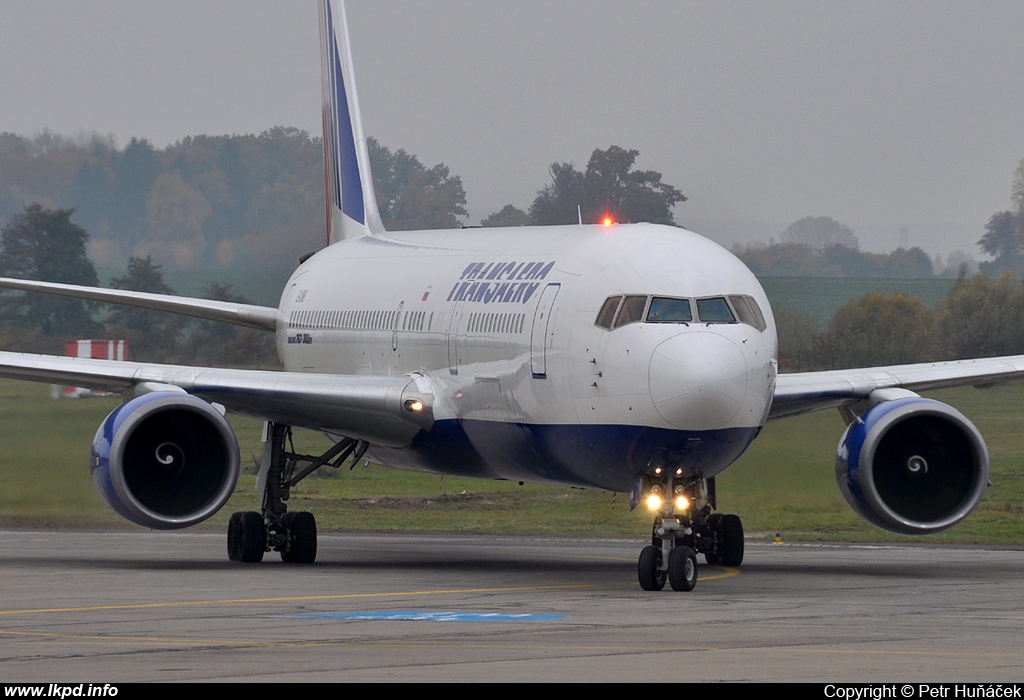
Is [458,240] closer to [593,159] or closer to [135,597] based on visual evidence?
[135,597]

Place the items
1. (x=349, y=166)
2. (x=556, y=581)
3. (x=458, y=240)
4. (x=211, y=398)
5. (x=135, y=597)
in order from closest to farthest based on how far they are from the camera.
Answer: (x=135, y=597)
(x=556, y=581)
(x=211, y=398)
(x=458, y=240)
(x=349, y=166)

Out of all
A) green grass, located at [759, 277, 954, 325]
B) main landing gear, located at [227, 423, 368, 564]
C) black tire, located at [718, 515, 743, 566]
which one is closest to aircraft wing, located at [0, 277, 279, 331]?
main landing gear, located at [227, 423, 368, 564]

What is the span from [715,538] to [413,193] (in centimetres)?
1823

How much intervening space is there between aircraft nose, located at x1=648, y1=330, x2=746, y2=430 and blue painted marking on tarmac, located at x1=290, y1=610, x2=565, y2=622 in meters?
2.69

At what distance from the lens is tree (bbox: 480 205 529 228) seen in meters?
34.3

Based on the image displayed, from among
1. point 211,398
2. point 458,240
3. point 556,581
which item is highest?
point 458,240

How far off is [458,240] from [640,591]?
728cm

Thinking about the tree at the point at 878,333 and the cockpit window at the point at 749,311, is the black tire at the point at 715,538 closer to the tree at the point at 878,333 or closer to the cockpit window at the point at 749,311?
the cockpit window at the point at 749,311

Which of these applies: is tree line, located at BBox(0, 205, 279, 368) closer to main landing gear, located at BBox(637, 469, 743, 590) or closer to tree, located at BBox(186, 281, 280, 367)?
tree, located at BBox(186, 281, 280, 367)

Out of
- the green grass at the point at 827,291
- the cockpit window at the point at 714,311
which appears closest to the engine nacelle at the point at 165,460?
the cockpit window at the point at 714,311

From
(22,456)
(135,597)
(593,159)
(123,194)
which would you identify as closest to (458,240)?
(135,597)

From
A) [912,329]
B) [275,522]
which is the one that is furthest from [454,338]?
[912,329]

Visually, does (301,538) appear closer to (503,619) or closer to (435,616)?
(435,616)

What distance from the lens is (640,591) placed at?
17875 millimetres
